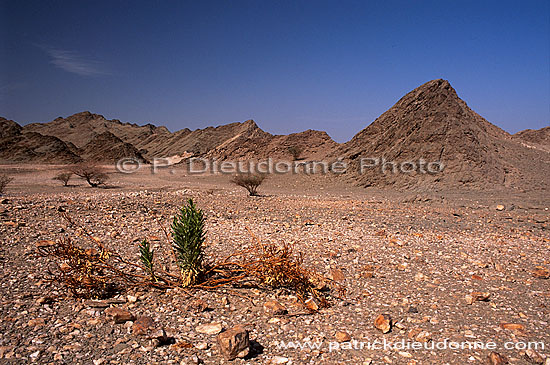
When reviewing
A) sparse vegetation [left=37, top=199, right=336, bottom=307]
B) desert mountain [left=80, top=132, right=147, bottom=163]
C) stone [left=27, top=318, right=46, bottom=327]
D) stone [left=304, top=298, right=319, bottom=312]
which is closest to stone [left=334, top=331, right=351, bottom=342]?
stone [left=304, top=298, right=319, bottom=312]

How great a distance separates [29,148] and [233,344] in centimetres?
4679

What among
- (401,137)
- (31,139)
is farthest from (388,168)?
(31,139)

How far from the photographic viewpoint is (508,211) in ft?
35.2

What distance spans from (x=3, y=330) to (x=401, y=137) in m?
18.8

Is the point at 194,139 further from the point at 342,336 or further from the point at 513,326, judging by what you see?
the point at 513,326

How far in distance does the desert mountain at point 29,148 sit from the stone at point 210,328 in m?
42.0

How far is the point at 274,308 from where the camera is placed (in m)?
3.50

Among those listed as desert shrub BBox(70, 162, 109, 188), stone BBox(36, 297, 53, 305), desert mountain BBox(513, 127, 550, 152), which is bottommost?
stone BBox(36, 297, 53, 305)

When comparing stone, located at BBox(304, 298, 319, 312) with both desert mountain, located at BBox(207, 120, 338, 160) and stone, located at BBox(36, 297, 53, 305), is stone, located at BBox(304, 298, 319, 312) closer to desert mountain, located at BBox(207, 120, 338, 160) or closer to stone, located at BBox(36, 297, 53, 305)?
stone, located at BBox(36, 297, 53, 305)

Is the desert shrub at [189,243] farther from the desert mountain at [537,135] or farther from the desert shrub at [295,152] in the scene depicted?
the desert mountain at [537,135]

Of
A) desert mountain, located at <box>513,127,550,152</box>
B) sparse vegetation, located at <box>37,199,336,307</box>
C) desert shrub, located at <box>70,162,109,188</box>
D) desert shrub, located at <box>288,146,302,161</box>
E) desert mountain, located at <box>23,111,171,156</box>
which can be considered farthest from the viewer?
desert mountain, located at <box>23,111,171,156</box>

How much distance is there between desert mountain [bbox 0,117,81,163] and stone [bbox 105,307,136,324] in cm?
4151

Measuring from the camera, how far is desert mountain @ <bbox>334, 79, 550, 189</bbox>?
16.4 metres

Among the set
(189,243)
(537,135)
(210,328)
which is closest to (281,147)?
(189,243)
